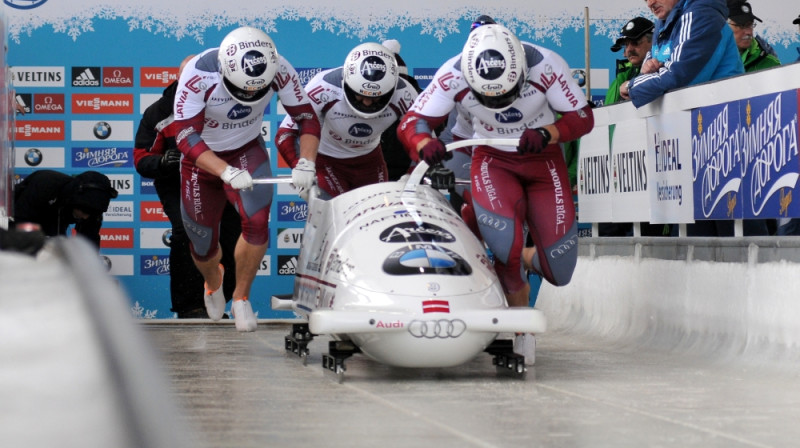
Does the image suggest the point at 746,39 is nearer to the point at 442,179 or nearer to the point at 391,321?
the point at 442,179

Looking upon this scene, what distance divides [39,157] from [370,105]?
3488mm

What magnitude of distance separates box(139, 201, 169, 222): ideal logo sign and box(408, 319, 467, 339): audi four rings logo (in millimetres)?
4594

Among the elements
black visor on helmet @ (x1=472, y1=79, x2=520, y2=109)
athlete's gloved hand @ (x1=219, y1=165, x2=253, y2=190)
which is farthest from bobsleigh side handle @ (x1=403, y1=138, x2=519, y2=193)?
athlete's gloved hand @ (x1=219, y1=165, x2=253, y2=190)

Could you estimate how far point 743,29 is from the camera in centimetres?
636

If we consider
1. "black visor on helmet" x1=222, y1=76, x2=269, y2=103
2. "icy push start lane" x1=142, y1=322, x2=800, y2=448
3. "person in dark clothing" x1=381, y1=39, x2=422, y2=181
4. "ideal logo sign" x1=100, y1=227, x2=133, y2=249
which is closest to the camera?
"icy push start lane" x1=142, y1=322, x2=800, y2=448

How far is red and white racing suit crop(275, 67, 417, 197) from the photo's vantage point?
548 centimetres

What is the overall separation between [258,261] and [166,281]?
2.59 meters

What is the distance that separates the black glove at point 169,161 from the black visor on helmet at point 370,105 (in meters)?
1.95

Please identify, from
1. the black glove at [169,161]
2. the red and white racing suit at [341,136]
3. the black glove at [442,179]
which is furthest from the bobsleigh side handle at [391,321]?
the black glove at [169,161]

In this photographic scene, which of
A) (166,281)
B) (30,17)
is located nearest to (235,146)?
(166,281)

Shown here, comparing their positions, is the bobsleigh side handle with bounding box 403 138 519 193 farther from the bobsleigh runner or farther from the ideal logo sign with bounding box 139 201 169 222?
the ideal logo sign with bounding box 139 201 169 222

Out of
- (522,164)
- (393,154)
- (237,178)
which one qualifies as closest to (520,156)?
(522,164)

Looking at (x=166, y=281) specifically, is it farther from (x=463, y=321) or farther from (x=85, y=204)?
(x=463, y=321)

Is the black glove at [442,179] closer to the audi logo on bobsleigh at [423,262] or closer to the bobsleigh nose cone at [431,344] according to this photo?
the audi logo on bobsleigh at [423,262]
